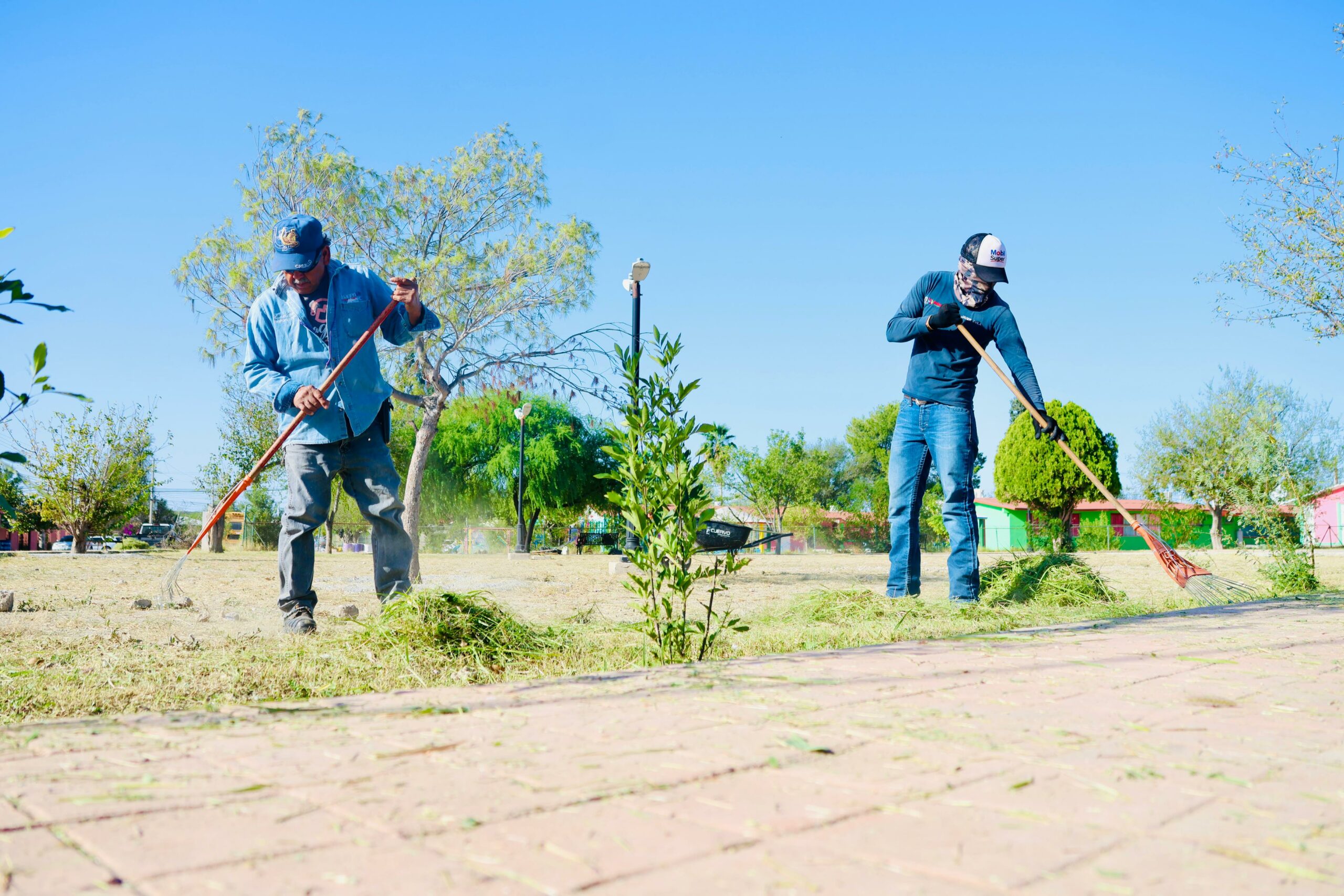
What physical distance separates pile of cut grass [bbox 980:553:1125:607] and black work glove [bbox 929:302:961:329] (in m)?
1.63

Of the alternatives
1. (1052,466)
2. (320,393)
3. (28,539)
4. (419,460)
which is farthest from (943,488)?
(28,539)

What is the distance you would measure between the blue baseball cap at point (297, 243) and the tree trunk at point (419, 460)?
5144 mm

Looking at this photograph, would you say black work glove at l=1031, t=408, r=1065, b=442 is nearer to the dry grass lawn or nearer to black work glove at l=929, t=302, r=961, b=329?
black work glove at l=929, t=302, r=961, b=329

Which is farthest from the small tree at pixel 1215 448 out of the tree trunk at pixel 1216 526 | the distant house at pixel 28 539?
the distant house at pixel 28 539

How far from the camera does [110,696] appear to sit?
→ 285 centimetres

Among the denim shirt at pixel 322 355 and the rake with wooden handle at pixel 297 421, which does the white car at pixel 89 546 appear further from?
the denim shirt at pixel 322 355

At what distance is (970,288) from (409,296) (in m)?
3.25

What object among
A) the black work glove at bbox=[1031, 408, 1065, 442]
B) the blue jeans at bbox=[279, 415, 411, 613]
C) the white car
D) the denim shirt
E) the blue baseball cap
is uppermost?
the blue baseball cap

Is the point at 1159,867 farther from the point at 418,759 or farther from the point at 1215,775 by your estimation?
the point at 418,759

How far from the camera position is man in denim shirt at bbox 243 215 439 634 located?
183 inches

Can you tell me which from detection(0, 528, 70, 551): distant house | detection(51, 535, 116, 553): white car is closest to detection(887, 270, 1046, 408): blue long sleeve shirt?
detection(51, 535, 116, 553): white car

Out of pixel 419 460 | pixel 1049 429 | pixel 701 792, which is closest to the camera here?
pixel 701 792

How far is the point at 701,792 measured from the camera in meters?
1.63

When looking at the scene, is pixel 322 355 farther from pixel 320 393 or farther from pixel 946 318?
pixel 946 318
